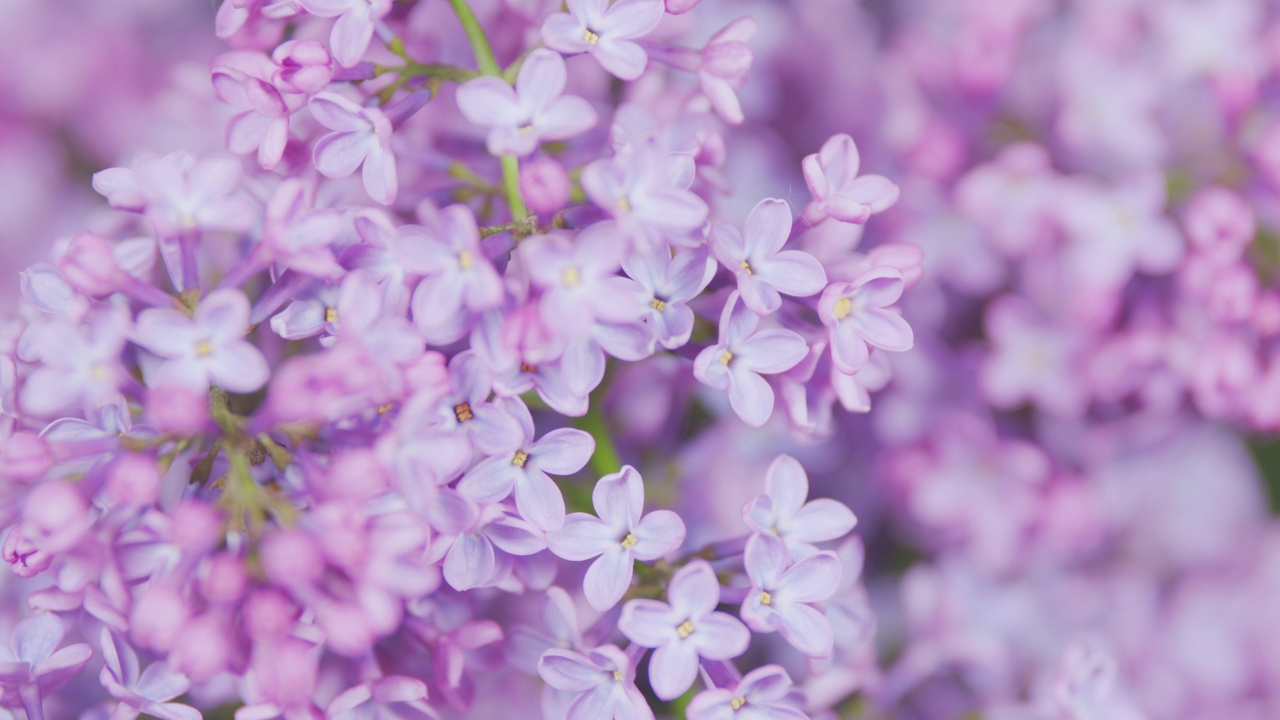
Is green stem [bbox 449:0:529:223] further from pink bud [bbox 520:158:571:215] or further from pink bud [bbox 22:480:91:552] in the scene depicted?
pink bud [bbox 22:480:91:552]

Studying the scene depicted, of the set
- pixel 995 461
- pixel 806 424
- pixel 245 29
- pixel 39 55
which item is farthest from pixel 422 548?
pixel 39 55

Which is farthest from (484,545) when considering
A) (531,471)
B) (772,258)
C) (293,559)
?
(772,258)

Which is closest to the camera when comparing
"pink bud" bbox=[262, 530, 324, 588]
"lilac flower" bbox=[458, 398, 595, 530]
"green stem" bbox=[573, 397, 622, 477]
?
"pink bud" bbox=[262, 530, 324, 588]

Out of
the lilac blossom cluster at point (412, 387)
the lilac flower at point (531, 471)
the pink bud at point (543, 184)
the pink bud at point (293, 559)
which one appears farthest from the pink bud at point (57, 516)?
the pink bud at point (543, 184)

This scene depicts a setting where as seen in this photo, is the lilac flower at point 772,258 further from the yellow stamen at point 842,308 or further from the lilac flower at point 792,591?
the lilac flower at point 792,591

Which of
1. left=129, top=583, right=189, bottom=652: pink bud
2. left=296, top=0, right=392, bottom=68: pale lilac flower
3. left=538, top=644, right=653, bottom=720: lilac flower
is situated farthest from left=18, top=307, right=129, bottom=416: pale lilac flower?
left=538, top=644, right=653, bottom=720: lilac flower
